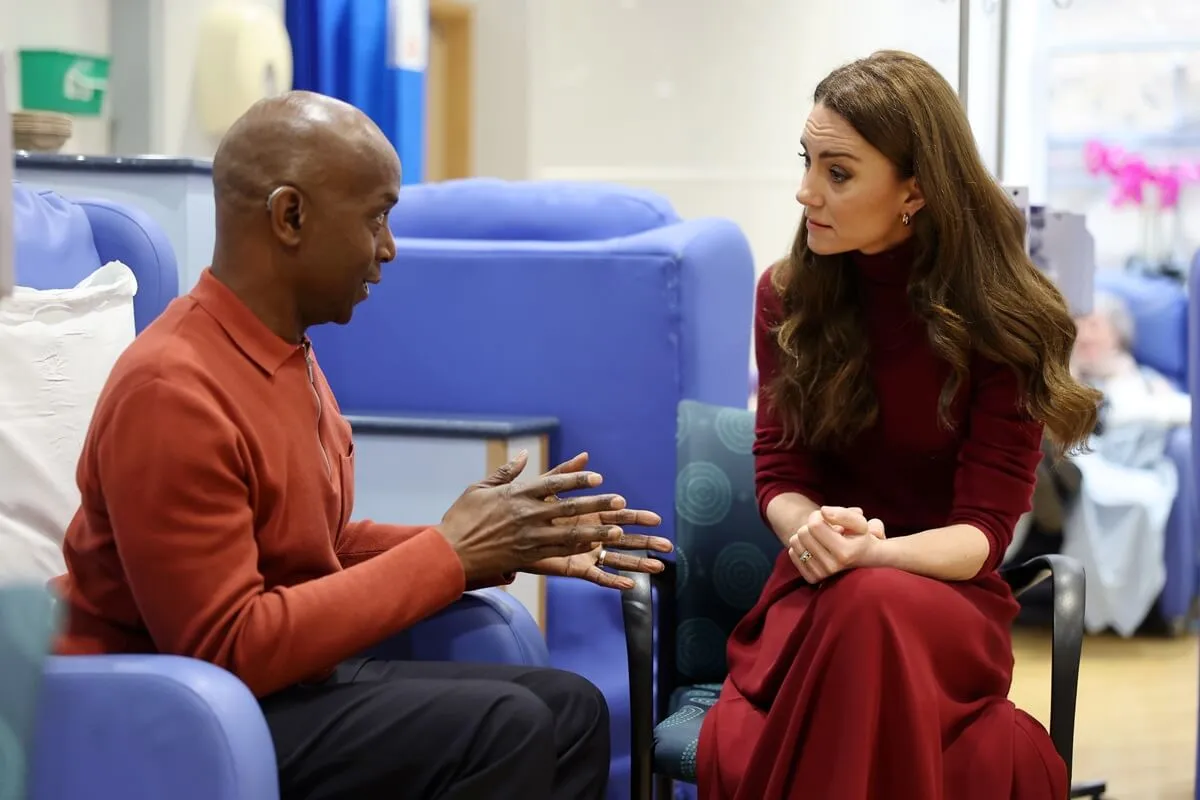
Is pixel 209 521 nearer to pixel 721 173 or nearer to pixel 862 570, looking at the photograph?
pixel 862 570

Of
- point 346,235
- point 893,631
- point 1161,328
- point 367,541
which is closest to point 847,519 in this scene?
→ point 893,631

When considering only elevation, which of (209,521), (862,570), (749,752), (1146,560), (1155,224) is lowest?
(1146,560)

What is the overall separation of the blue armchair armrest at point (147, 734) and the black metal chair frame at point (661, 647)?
2.08ft

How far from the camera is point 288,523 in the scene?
1.65 metres

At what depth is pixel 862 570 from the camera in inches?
74.0

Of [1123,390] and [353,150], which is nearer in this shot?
[353,150]

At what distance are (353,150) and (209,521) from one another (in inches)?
16.9

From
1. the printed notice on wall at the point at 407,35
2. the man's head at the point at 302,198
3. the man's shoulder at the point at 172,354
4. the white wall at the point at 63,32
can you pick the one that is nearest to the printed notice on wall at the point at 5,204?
the man's shoulder at the point at 172,354

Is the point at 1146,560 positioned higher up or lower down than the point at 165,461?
lower down

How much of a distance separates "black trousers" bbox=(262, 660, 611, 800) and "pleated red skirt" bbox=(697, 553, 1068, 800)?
1.02 ft

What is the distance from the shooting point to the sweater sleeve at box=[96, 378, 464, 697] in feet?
4.93

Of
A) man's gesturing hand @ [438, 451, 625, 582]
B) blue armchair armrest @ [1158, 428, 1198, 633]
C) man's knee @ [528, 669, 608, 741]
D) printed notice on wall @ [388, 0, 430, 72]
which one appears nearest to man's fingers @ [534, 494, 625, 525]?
man's gesturing hand @ [438, 451, 625, 582]

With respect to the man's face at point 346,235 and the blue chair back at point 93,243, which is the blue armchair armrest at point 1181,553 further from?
the man's face at point 346,235

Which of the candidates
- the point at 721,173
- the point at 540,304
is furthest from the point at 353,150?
the point at 721,173
